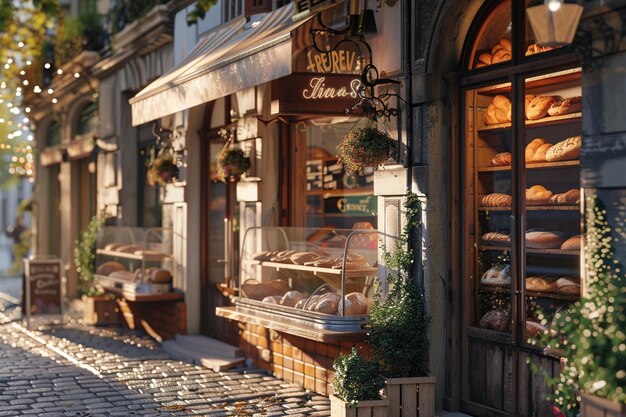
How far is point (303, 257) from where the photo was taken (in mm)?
9617

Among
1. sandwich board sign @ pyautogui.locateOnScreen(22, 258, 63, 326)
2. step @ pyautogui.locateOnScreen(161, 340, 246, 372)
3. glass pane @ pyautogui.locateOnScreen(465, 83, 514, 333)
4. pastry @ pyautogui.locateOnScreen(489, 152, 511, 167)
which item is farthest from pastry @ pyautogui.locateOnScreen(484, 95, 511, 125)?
sandwich board sign @ pyautogui.locateOnScreen(22, 258, 63, 326)

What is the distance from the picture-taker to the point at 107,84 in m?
16.8

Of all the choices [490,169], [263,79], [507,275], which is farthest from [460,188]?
[263,79]

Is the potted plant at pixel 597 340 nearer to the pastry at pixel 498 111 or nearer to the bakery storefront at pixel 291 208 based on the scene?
the pastry at pixel 498 111

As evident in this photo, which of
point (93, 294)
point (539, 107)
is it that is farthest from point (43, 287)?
point (539, 107)

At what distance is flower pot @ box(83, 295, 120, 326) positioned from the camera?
49.8 ft

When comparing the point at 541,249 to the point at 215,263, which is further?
the point at 215,263

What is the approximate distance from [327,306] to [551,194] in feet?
7.96

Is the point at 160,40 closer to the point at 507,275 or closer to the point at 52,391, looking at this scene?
the point at 52,391

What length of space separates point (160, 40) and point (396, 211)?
6650 millimetres

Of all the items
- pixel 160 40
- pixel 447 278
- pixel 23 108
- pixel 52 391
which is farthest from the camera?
pixel 23 108

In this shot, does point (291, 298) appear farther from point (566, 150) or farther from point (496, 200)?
point (566, 150)

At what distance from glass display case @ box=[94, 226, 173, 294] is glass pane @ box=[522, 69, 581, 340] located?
6.87 metres

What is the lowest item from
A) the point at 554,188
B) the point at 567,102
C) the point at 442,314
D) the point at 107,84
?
the point at 442,314
